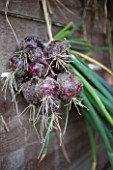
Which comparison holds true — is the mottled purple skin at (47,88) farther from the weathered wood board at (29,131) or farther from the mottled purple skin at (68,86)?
the weathered wood board at (29,131)

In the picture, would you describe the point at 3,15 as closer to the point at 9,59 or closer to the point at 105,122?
the point at 9,59

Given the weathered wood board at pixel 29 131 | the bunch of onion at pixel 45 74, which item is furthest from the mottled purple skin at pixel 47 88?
the weathered wood board at pixel 29 131

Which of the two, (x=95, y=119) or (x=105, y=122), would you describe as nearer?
(x=95, y=119)

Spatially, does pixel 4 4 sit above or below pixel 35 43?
above

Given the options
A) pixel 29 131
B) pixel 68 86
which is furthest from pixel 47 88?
pixel 29 131

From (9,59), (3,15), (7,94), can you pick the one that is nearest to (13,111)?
(7,94)

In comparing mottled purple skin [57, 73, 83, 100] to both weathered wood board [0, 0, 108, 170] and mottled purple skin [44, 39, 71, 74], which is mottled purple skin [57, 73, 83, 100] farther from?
weathered wood board [0, 0, 108, 170]
